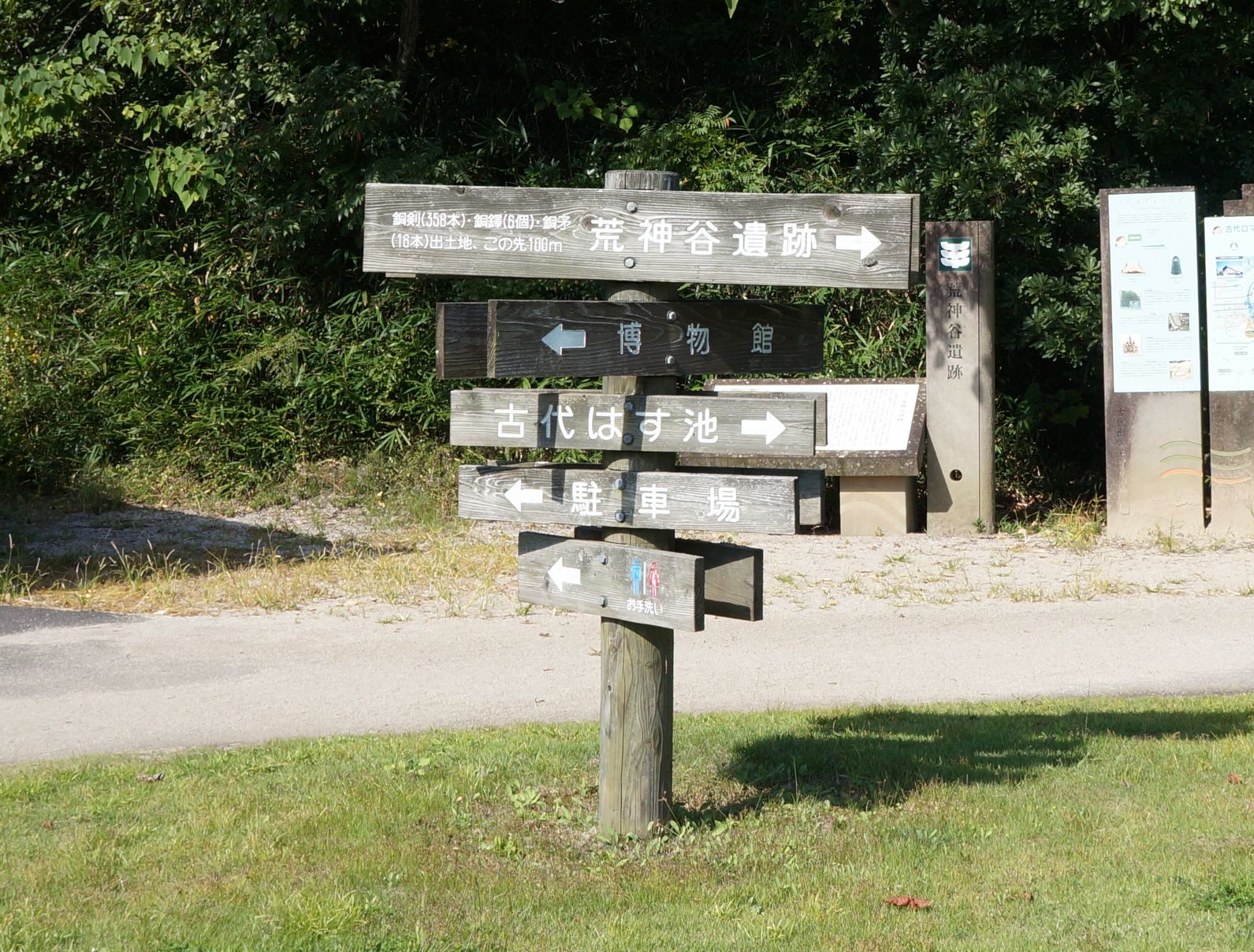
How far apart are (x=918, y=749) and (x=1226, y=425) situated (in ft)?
20.4

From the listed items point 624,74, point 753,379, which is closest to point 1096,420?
point 753,379

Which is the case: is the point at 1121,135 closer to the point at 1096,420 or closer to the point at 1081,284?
the point at 1081,284

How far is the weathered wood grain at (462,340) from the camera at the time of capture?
426 centimetres

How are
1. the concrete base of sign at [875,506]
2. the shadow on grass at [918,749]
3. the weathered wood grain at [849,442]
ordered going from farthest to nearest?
the concrete base of sign at [875,506]
the weathered wood grain at [849,442]
the shadow on grass at [918,749]

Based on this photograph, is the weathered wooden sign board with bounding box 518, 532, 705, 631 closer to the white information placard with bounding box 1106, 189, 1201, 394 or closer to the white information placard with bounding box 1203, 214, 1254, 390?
the white information placard with bounding box 1106, 189, 1201, 394

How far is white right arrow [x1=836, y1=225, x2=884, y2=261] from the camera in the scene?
4094mm

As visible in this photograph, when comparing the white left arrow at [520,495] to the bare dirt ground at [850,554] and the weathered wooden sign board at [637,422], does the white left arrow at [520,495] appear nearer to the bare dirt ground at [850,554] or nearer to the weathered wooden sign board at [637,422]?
the weathered wooden sign board at [637,422]

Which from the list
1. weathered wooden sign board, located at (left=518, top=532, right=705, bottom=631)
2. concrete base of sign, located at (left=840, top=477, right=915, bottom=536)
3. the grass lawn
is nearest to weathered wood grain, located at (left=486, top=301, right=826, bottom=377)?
weathered wooden sign board, located at (left=518, top=532, right=705, bottom=631)

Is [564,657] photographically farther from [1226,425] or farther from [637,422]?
[1226,425]

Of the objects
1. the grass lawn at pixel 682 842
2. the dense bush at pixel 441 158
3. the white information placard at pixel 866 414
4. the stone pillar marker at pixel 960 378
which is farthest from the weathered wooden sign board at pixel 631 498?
the dense bush at pixel 441 158

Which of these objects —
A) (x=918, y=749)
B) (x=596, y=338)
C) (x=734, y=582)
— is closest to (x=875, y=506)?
(x=918, y=749)

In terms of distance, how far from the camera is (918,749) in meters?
5.26

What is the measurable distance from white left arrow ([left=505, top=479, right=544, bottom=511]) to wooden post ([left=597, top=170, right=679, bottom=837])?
0.82ft

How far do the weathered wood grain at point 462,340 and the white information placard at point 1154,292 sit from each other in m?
7.32
